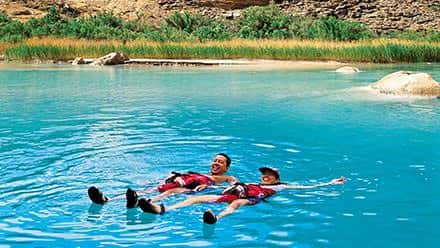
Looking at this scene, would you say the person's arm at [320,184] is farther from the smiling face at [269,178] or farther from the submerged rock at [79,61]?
the submerged rock at [79,61]

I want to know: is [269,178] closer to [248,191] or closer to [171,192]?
[248,191]

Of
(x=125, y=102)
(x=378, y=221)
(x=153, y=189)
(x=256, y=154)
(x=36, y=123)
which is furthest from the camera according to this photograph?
(x=125, y=102)

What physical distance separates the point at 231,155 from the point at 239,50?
21629mm

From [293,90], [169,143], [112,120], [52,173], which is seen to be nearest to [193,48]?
[293,90]

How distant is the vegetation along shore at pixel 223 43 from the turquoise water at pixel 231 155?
41.1 feet

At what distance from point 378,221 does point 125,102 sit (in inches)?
367

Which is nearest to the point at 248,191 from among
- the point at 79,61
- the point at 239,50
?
the point at 79,61

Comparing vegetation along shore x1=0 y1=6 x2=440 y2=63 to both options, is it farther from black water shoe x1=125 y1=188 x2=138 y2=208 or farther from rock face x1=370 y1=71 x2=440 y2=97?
black water shoe x1=125 y1=188 x2=138 y2=208

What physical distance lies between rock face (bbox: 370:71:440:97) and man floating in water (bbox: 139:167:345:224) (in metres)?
9.33

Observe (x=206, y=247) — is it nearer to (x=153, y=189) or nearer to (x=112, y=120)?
(x=153, y=189)

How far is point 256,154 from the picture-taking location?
8.43 m

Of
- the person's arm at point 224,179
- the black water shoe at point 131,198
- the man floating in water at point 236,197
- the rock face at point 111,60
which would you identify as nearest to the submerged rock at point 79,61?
the rock face at point 111,60

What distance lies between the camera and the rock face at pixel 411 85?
587 inches

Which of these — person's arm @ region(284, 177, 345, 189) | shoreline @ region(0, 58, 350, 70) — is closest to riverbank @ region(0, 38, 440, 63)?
shoreline @ region(0, 58, 350, 70)
